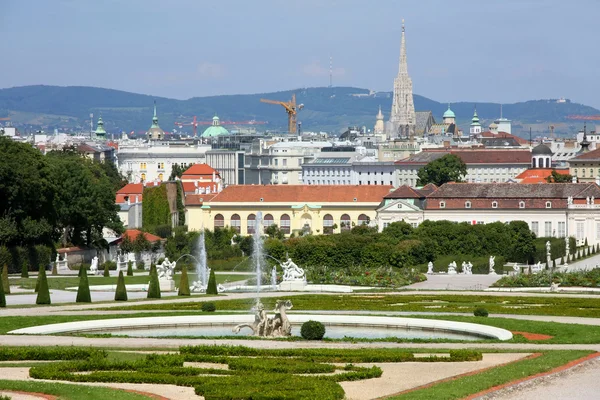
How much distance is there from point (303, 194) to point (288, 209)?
1.85 metres

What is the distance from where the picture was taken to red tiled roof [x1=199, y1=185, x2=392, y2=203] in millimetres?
120750

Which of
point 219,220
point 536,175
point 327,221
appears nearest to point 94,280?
point 219,220

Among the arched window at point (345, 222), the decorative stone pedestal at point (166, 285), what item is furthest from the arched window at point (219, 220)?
the decorative stone pedestal at point (166, 285)

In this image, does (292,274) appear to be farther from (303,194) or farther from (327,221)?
(303,194)

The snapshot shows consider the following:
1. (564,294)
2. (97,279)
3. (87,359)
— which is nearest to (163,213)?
(97,279)

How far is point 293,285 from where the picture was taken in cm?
6531

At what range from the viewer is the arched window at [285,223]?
121 meters

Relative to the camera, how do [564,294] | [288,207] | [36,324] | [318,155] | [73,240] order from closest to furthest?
[36,324], [564,294], [73,240], [288,207], [318,155]

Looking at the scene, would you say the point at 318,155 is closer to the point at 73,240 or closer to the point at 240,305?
the point at 73,240

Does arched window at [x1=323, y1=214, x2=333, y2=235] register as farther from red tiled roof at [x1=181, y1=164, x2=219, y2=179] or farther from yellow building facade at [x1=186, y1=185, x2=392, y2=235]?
red tiled roof at [x1=181, y1=164, x2=219, y2=179]

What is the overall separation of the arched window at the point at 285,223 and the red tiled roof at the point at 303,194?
126 cm

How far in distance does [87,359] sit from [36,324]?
1004 centimetres

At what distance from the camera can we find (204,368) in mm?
31953

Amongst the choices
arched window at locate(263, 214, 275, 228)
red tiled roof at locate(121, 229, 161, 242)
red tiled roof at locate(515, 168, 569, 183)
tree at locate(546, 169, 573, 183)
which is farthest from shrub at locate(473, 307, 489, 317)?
red tiled roof at locate(515, 168, 569, 183)
